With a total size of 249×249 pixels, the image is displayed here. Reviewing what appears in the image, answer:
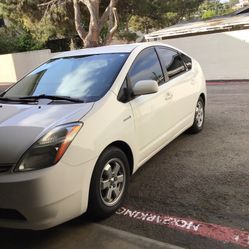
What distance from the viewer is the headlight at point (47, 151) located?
10.7 feet

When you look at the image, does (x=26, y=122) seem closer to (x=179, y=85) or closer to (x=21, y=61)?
(x=179, y=85)

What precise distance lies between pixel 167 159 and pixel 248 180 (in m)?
1.29

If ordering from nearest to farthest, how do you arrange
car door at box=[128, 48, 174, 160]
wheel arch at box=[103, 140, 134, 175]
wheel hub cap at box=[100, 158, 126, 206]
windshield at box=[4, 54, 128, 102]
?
wheel hub cap at box=[100, 158, 126, 206]
wheel arch at box=[103, 140, 134, 175]
windshield at box=[4, 54, 128, 102]
car door at box=[128, 48, 174, 160]

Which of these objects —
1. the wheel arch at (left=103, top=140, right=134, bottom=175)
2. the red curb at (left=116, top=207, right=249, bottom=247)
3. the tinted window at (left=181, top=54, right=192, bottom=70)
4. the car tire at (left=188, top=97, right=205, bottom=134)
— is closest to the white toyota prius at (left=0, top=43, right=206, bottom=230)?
the wheel arch at (left=103, top=140, right=134, bottom=175)

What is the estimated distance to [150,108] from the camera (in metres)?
4.63

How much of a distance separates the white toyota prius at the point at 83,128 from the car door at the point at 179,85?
2cm

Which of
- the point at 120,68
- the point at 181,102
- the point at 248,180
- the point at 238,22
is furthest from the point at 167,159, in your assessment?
the point at 238,22

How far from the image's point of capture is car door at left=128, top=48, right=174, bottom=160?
14.5 ft

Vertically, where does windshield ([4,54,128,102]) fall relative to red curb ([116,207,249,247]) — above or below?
above

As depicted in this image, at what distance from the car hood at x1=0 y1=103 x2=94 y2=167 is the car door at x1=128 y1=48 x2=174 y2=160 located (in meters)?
0.75

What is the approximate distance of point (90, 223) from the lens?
388 cm

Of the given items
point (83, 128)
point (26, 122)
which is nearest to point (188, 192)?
point (83, 128)

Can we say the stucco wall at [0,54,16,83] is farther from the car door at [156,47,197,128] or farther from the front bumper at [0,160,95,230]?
the front bumper at [0,160,95,230]

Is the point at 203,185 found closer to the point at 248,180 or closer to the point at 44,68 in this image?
the point at 248,180
